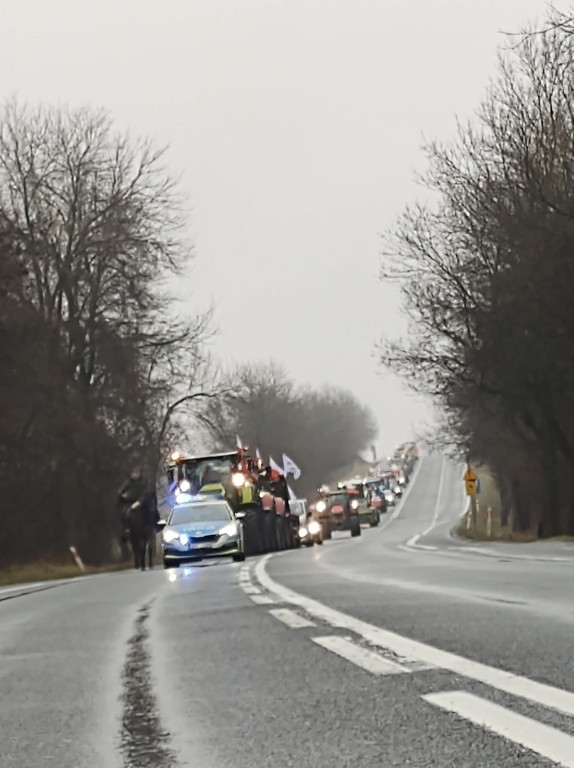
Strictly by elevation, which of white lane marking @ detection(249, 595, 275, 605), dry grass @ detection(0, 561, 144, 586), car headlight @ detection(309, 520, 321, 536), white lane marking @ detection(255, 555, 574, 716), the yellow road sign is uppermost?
the yellow road sign

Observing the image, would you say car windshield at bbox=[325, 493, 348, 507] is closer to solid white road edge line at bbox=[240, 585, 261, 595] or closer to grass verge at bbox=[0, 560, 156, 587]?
grass verge at bbox=[0, 560, 156, 587]

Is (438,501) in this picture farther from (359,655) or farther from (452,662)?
(452,662)

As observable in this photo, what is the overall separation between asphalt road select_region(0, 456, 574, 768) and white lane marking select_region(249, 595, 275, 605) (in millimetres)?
94

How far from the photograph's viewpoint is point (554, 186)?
38688 mm

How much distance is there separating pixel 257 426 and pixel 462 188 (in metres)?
88.6

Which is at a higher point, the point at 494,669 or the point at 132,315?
the point at 132,315

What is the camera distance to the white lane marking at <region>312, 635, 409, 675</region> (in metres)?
6.91

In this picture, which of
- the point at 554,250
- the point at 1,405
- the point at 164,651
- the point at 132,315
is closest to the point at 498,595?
the point at 164,651

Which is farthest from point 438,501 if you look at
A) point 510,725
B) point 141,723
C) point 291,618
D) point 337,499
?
point 510,725

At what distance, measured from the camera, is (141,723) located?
19.2ft

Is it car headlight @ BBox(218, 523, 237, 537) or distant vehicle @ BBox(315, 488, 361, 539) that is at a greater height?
distant vehicle @ BBox(315, 488, 361, 539)

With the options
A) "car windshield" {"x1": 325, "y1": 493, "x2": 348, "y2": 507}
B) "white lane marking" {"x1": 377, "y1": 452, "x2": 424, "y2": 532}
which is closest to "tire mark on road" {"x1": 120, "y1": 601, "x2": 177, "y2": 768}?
"car windshield" {"x1": 325, "y1": 493, "x2": 348, "y2": 507}

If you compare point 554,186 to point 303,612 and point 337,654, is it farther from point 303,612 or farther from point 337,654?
point 337,654

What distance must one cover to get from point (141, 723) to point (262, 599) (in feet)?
23.1
